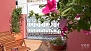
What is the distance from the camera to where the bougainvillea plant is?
0.42 m

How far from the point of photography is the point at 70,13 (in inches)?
17.3

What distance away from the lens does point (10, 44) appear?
406cm

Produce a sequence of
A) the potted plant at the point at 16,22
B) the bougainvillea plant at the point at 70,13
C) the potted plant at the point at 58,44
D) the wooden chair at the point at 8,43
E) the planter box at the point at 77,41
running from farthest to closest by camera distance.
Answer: the potted plant at the point at 16,22, the potted plant at the point at 58,44, the wooden chair at the point at 8,43, the planter box at the point at 77,41, the bougainvillea plant at the point at 70,13

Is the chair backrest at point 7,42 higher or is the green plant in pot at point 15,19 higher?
the green plant in pot at point 15,19

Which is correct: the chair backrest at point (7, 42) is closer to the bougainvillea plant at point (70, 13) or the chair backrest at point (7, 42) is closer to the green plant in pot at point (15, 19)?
the green plant in pot at point (15, 19)

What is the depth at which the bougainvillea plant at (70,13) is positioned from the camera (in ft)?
1.39

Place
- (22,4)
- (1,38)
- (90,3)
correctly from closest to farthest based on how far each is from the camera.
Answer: (90,3), (1,38), (22,4)

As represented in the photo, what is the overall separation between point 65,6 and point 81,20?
0.20ft

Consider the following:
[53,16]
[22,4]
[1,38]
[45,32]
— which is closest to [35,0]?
[22,4]

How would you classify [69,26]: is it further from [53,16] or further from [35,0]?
[35,0]

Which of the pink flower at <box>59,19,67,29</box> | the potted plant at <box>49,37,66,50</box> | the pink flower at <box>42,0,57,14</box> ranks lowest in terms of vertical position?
the potted plant at <box>49,37,66,50</box>

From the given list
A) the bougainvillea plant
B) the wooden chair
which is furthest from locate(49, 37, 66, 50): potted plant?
the bougainvillea plant

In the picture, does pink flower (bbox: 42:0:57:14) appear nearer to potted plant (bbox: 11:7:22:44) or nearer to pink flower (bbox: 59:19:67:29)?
pink flower (bbox: 59:19:67:29)

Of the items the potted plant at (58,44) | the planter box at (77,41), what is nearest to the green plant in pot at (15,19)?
the potted plant at (58,44)
